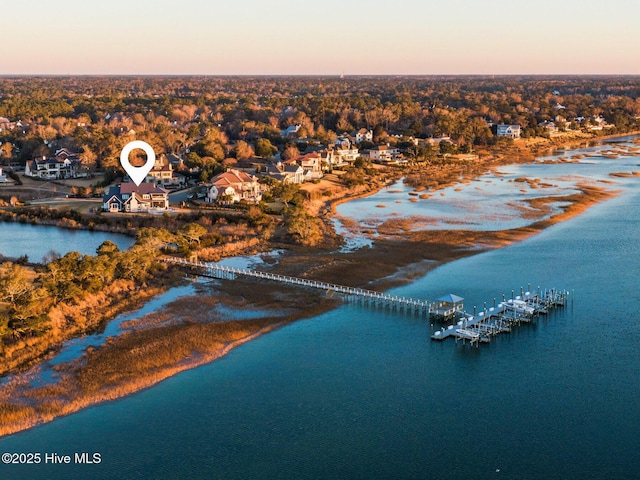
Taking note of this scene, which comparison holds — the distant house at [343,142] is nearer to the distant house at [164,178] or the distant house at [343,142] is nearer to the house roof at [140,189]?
the distant house at [164,178]

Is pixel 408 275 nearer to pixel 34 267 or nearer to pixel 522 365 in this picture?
pixel 522 365

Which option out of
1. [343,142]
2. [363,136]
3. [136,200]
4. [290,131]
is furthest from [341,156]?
[136,200]

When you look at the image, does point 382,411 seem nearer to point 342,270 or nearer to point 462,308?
point 462,308

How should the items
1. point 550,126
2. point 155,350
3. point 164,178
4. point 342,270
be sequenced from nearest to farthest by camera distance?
1. point 155,350
2. point 342,270
3. point 164,178
4. point 550,126

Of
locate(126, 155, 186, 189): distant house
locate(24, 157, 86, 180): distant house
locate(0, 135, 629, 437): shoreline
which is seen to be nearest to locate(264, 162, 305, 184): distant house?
locate(0, 135, 629, 437): shoreline

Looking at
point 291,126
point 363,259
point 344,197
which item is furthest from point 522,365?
point 291,126
